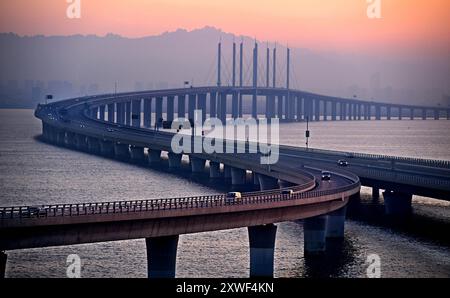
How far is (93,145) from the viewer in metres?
177

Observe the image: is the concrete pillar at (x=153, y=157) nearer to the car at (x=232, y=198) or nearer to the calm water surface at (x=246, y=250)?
the calm water surface at (x=246, y=250)

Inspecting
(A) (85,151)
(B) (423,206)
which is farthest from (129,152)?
(B) (423,206)

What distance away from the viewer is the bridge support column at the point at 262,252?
2203 inches

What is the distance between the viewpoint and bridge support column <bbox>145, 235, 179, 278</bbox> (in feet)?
166

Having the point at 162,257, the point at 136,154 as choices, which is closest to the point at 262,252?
the point at 162,257

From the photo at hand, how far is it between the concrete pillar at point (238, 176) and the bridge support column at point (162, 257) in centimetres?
6007

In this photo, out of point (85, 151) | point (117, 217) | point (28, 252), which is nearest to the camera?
point (117, 217)

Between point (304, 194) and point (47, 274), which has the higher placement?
point (304, 194)

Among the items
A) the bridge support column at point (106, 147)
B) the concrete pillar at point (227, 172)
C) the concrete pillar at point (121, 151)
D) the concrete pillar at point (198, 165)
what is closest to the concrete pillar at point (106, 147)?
the bridge support column at point (106, 147)

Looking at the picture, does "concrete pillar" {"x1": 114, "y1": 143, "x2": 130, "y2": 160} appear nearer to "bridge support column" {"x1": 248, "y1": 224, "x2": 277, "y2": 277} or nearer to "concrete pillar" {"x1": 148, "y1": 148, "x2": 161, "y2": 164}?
"concrete pillar" {"x1": 148, "y1": 148, "x2": 161, "y2": 164}
